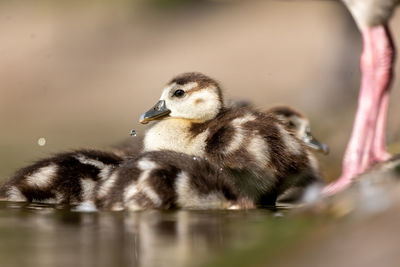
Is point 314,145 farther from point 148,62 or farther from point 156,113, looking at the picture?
point 148,62

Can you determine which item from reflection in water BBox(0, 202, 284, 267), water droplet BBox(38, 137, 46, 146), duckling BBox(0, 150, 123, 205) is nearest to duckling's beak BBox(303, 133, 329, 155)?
duckling BBox(0, 150, 123, 205)

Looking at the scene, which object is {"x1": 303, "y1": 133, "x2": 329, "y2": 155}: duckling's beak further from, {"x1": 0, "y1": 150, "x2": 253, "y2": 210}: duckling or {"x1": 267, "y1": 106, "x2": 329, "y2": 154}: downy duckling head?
{"x1": 0, "y1": 150, "x2": 253, "y2": 210}: duckling

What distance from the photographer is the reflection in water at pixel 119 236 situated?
205cm

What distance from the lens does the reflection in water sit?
2.05 metres

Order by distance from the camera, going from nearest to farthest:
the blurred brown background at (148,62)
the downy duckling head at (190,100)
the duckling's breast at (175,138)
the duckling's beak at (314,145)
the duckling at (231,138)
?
the duckling at (231,138)
the duckling's breast at (175,138)
the downy duckling head at (190,100)
the duckling's beak at (314,145)
the blurred brown background at (148,62)

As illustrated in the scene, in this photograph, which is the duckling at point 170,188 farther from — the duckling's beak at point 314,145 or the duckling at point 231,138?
the duckling's beak at point 314,145

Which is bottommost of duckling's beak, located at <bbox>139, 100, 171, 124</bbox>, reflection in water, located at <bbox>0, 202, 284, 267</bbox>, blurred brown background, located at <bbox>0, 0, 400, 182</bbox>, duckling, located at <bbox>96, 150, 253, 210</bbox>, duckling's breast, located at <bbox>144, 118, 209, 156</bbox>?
Result: reflection in water, located at <bbox>0, 202, 284, 267</bbox>

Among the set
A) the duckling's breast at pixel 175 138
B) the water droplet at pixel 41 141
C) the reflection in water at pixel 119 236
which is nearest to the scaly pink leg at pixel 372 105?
the duckling's breast at pixel 175 138

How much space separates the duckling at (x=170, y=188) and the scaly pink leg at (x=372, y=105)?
2.04ft

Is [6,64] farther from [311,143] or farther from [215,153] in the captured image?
[215,153]

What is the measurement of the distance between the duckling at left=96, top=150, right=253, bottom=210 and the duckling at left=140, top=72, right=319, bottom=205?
8.0 inches

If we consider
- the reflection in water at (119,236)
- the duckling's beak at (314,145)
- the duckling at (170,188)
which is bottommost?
the reflection in water at (119,236)

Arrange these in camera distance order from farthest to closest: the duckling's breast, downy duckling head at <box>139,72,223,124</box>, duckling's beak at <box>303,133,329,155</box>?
1. duckling's beak at <box>303,133,329,155</box>
2. downy duckling head at <box>139,72,223,124</box>
3. the duckling's breast

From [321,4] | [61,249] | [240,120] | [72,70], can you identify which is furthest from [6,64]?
[61,249]
